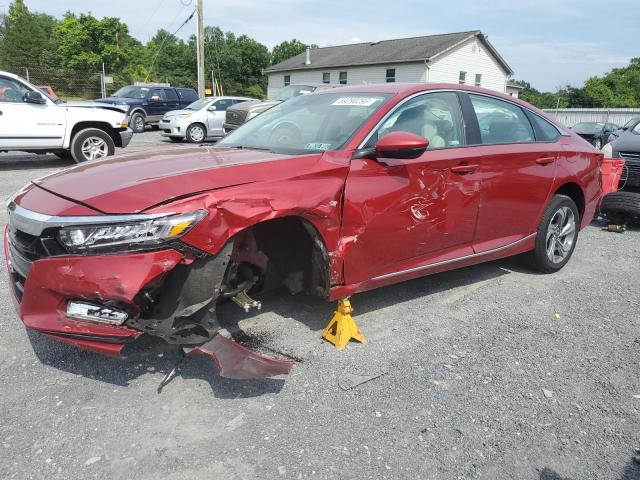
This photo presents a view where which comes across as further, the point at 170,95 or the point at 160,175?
the point at 170,95

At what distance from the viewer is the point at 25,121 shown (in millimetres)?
9680

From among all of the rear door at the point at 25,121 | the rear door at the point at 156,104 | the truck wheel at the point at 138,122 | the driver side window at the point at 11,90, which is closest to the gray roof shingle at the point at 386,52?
the rear door at the point at 156,104

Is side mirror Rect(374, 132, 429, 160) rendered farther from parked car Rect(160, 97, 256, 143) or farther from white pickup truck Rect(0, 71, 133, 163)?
parked car Rect(160, 97, 256, 143)

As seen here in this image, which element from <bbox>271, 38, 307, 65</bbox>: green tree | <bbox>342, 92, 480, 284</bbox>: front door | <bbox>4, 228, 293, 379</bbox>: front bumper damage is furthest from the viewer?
<bbox>271, 38, 307, 65</bbox>: green tree

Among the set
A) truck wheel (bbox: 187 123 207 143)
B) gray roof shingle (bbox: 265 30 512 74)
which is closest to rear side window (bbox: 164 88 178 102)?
truck wheel (bbox: 187 123 207 143)

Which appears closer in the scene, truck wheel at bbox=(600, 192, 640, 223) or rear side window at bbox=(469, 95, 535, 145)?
rear side window at bbox=(469, 95, 535, 145)

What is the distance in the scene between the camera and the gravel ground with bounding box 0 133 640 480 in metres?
2.33

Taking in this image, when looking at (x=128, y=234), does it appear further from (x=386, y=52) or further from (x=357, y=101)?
(x=386, y=52)

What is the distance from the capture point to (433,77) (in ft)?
116

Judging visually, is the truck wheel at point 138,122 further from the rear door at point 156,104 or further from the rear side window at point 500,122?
the rear side window at point 500,122

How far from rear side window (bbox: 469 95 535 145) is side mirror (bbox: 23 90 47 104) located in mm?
8726

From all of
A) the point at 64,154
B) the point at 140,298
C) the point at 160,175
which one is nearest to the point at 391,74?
the point at 64,154

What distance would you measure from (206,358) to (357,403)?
1.00m

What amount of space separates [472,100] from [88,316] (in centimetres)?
318
